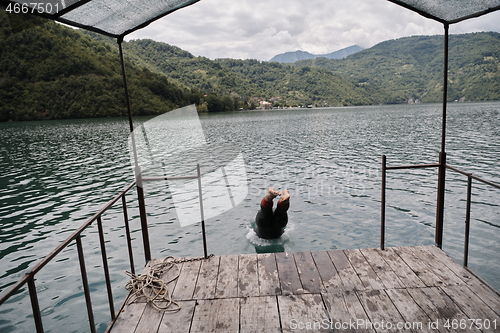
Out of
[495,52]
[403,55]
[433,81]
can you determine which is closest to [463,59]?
[495,52]

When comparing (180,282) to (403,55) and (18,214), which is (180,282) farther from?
(403,55)

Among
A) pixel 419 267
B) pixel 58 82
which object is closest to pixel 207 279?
pixel 419 267

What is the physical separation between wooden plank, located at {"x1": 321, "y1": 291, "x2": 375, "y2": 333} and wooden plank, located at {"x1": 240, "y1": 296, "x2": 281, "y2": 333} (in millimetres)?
450

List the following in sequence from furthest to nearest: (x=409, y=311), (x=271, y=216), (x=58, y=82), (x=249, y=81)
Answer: (x=249, y=81) → (x=58, y=82) → (x=271, y=216) → (x=409, y=311)

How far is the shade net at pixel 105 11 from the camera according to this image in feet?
6.36

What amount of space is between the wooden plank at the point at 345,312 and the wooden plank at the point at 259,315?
Answer: 450 mm

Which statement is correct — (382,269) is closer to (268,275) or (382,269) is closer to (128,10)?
(268,275)

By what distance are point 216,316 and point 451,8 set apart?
12.1ft

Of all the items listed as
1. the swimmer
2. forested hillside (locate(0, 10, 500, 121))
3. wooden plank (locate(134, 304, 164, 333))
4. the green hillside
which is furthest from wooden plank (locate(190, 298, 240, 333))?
the green hillside

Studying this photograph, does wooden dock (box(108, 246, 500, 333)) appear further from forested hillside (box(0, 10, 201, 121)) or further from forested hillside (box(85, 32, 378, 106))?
forested hillside (box(85, 32, 378, 106))

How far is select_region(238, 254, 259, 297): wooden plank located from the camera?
2756 millimetres

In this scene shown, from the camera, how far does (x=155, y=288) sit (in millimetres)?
2885

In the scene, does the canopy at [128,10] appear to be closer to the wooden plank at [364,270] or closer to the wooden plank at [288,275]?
the wooden plank at [364,270]

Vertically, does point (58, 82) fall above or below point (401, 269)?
above
